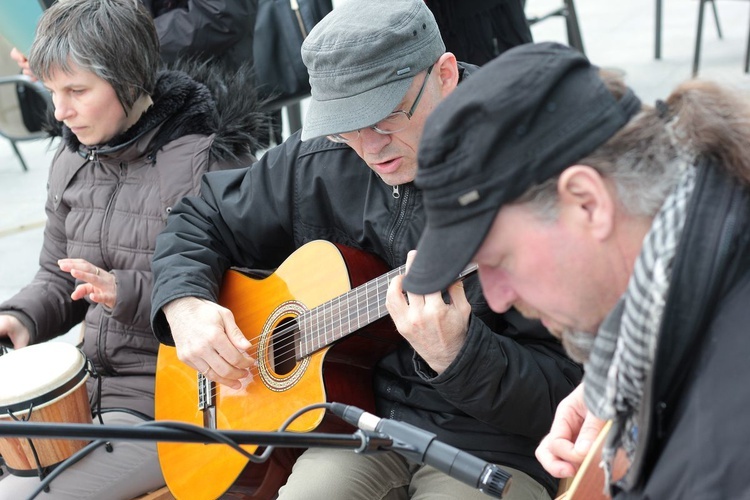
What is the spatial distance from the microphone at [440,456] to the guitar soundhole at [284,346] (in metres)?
0.90

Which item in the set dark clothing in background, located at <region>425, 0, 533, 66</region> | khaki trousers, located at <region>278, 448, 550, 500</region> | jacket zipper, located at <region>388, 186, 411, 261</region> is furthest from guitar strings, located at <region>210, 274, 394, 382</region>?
dark clothing in background, located at <region>425, 0, 533, 66</region>

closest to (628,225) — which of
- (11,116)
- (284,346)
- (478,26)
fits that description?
(284,346)

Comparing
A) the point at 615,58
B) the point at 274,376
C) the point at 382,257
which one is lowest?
the point at 615,58

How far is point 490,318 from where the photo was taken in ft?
6.52

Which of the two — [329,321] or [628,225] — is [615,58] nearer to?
[329,321]

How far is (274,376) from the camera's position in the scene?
2.26m

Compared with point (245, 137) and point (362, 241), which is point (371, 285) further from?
point (245, 137)

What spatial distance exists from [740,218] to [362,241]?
4.03 feet

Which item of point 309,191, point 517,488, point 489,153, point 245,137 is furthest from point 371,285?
point 489,153

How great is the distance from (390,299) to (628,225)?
79 centimetres

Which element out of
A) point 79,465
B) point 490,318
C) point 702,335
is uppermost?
point 702,335

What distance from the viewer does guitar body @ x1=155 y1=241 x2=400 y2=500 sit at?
84.1 inches

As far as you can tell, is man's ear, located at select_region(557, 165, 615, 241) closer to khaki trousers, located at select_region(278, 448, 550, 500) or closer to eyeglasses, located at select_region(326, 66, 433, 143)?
eyeglasses, located at select_region(326, 66, 433, 143)

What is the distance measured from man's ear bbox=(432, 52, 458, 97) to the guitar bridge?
1011mm
